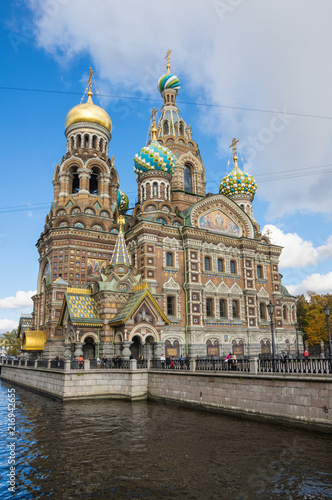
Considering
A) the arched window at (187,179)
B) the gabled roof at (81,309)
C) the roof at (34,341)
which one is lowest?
the roof at (34,341)

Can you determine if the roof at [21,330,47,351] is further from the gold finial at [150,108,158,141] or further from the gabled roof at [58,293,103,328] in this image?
the gold finial at [150,108,158,141]

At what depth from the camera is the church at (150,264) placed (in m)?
23.8

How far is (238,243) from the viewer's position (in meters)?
32.3

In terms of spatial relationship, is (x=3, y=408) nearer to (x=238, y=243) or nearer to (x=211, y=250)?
(x=211, y=250)

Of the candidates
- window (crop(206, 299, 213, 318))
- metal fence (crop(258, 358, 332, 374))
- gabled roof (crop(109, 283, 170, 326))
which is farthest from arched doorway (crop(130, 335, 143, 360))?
metal fence (crop(258, 358, 332, 374))

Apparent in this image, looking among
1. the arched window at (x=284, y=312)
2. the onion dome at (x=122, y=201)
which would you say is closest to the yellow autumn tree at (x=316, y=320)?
the arched window at (x=284, y=312)

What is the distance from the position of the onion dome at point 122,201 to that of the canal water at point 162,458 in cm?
2586

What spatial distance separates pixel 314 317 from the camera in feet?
143

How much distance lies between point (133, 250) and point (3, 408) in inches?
577

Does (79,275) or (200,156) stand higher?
(200,156)

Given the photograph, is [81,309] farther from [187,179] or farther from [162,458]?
[187,179]

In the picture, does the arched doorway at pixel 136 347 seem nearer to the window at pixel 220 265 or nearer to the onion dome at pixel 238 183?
the window at pixel 220 265

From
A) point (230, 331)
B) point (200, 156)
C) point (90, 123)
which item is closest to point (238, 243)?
point (230, 331)

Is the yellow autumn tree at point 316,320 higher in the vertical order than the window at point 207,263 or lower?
lower
